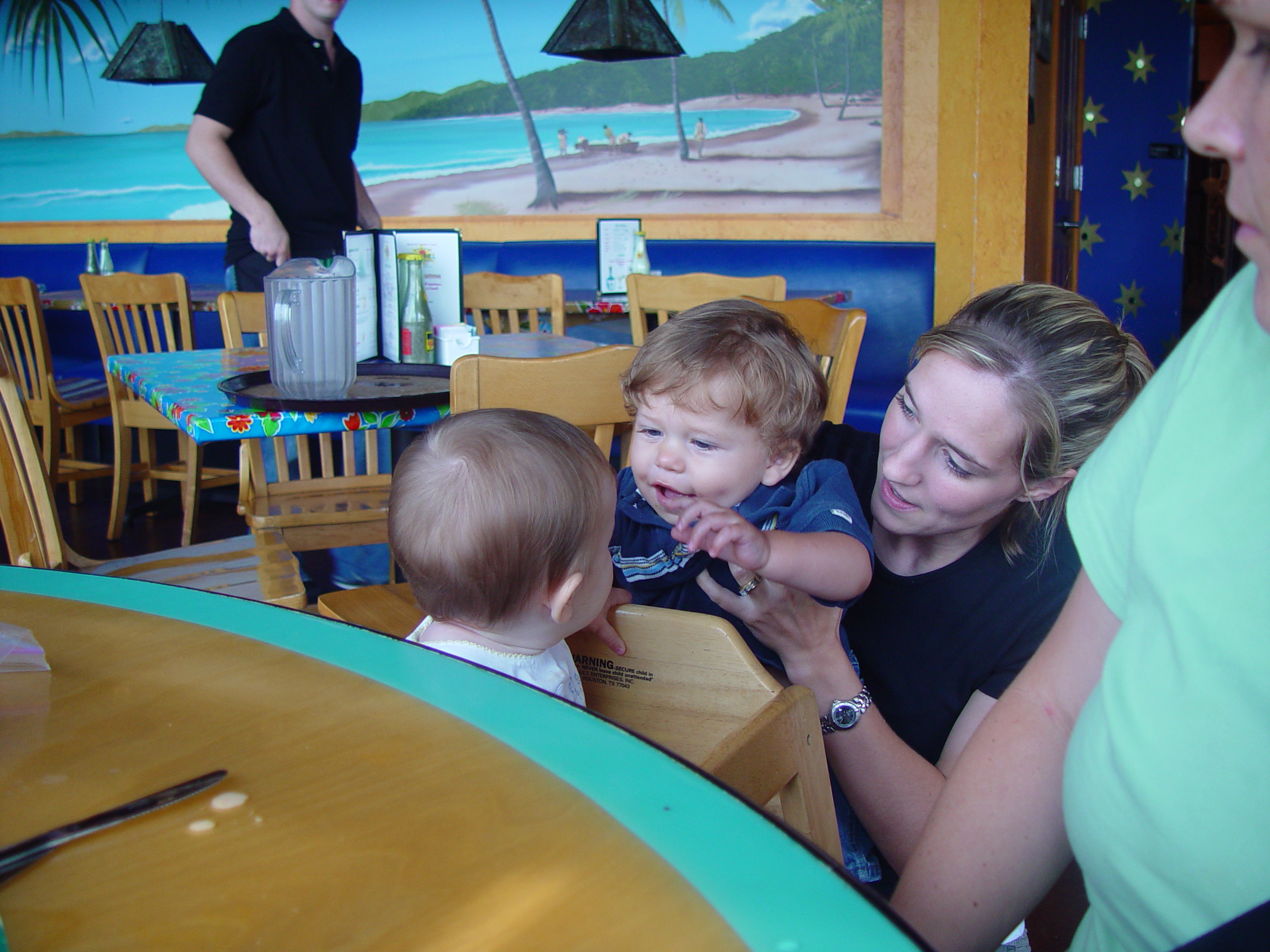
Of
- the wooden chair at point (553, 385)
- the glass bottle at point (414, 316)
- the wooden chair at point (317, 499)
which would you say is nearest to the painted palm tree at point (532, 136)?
the wooden chair at point (317, 499)

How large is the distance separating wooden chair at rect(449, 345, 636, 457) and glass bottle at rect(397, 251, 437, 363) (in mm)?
859

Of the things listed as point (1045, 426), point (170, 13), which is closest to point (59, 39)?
point (170, 13)

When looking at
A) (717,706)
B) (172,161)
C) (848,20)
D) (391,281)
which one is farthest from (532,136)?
(717,706)

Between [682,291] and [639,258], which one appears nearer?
[682,291]

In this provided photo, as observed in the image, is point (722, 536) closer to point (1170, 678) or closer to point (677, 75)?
point (1170, 678)

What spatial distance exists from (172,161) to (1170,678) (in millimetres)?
7296

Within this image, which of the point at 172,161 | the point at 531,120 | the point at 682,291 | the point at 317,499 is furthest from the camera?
the point at 172,161

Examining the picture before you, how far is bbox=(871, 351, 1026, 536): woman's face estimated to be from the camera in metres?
1.29

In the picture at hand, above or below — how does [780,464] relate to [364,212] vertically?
below

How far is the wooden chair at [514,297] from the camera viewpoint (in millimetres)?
3592

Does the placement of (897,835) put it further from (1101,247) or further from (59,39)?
(59,39)

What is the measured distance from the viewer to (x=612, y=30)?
4691 mm

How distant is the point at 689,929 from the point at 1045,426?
41.7 inches

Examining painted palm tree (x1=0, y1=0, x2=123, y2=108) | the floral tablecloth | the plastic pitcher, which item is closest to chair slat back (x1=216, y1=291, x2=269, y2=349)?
the floral tablecloth
